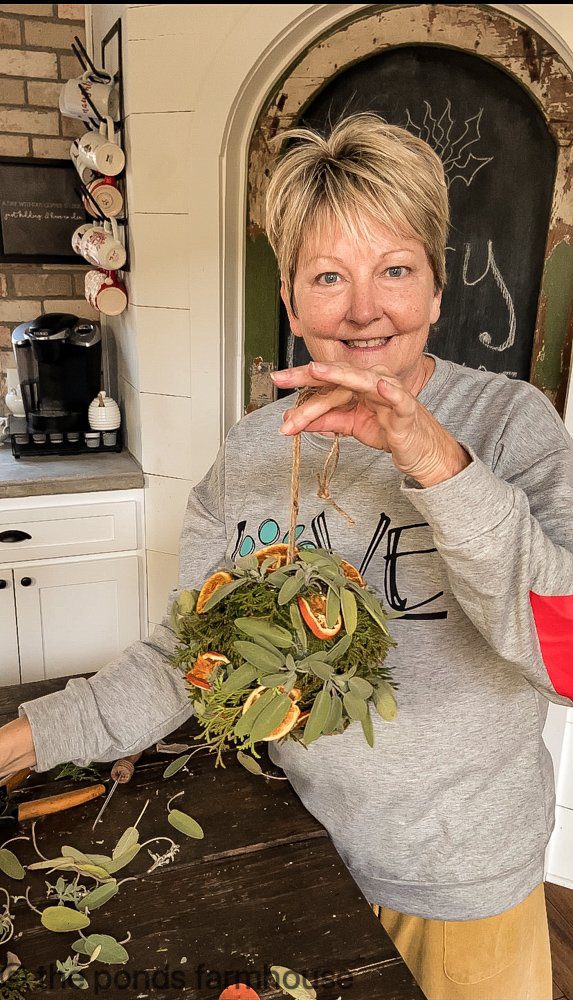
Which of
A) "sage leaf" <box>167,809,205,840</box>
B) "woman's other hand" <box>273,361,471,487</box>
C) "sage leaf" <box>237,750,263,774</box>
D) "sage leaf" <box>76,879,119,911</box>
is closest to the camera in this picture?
"woman's other hand" <box>273,361,471,487</box>

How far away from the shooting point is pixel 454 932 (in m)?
1.06

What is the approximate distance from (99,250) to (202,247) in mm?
400

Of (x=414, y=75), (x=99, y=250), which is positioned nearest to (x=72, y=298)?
(x=99, y=250)

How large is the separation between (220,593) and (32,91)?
2.69 metres

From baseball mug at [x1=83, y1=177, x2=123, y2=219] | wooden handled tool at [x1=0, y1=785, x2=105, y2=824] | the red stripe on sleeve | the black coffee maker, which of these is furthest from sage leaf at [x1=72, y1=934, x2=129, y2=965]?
baseball mug at [x1=83, y1=177, x2=123, y2=219]

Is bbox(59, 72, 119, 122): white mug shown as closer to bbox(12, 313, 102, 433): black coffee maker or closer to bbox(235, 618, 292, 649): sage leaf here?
bbox(12, 313, 102, 433): black coffee maker

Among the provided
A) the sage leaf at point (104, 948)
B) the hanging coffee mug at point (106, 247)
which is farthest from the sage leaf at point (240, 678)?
the hanging coffee mug at point (106, 247)

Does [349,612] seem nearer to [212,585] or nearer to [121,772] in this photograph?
[212,585]

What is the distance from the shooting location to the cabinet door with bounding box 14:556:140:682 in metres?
2.57

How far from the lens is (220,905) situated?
916mm

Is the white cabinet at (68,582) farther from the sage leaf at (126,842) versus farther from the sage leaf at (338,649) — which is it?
the sage leaf at (338,649)

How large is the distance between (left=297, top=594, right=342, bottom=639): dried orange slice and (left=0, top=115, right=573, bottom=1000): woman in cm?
14

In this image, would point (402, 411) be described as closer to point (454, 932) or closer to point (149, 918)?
point (149, 918)

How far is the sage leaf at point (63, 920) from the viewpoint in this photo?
0.87 meters
